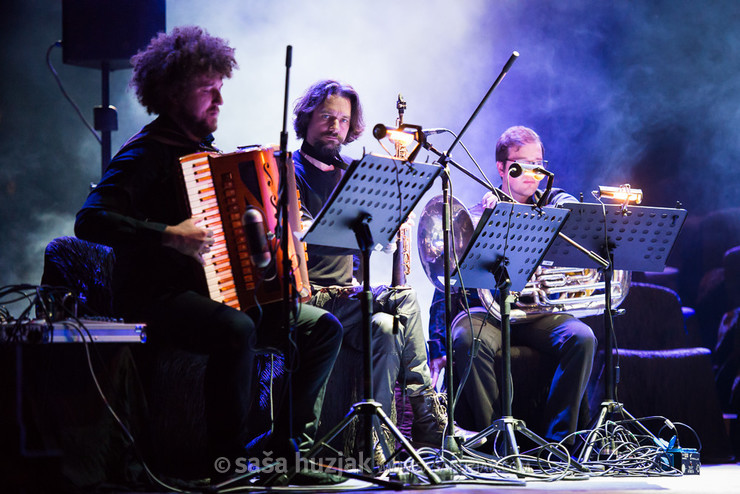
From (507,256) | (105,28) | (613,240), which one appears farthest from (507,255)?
(105,28)

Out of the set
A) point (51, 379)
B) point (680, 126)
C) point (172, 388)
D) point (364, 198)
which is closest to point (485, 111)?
point (680, 126)

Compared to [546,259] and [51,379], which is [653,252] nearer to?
[546,259]

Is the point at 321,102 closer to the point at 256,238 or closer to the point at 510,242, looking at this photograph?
the point at 510,242

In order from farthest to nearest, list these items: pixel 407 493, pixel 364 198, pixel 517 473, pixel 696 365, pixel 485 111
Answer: pixel 485 111 → pixel 696 365 → pixel 517 473 → pixel 364 198 → pixel 407 493

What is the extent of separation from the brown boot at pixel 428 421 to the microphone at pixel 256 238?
1503 mm

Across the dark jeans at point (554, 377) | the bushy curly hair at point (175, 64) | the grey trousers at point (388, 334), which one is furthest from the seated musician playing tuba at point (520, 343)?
the bushy curly hair at point (175, 64)

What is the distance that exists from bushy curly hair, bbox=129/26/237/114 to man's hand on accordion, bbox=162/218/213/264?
72 cm

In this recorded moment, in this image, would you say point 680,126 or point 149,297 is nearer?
point 149,297

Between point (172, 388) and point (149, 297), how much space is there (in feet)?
1.71

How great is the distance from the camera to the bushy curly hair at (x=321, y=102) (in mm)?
4555

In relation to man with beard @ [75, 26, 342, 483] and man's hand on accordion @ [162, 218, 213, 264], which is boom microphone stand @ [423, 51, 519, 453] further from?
man's hand on accordion @ [162, 218, 213, 264]

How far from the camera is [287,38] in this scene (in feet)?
17.9

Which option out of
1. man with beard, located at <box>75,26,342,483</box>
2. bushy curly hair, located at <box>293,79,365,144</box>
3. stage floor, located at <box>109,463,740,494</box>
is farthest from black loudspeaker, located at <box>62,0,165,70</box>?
stage floor, located at <box>109,463,740,494</box>

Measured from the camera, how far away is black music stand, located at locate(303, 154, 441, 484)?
10.5 feet
